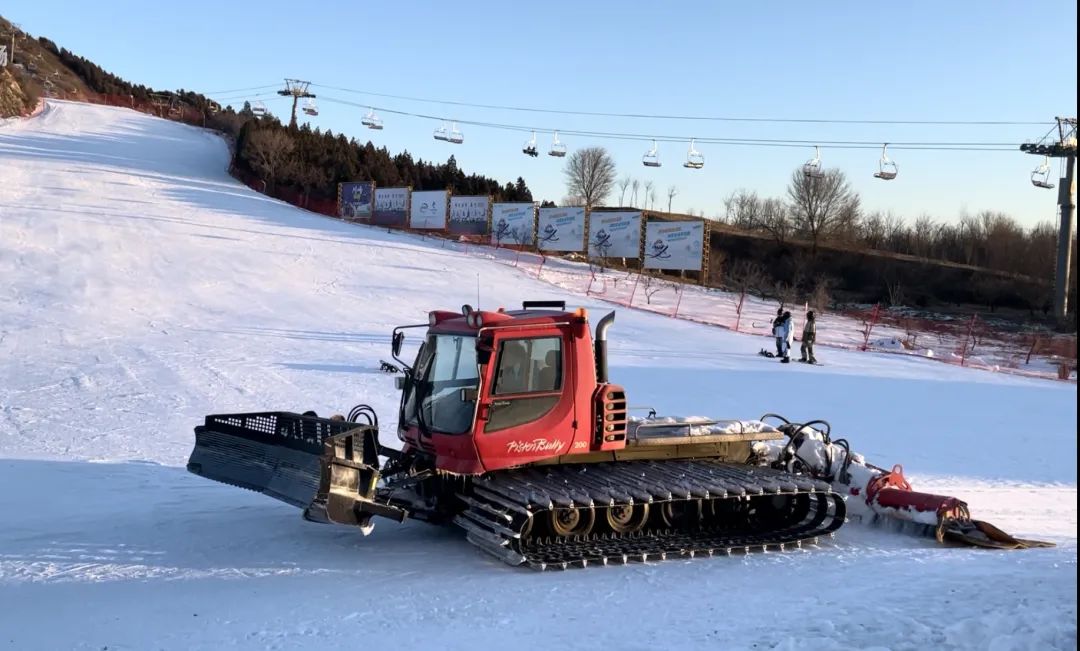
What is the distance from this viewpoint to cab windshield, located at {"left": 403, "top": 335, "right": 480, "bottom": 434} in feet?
27.7

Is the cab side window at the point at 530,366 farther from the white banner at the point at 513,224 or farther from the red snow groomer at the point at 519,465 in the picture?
the white banner at the point at 513,224

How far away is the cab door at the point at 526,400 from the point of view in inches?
326

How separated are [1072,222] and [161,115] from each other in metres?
70.9

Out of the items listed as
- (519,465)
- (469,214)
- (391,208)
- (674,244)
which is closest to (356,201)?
(391,208)

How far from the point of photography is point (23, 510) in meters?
9.04

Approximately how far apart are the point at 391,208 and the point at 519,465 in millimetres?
38991

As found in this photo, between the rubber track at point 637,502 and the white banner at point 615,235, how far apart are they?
3076 centimetres

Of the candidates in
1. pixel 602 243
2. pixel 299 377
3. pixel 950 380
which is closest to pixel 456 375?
pixel 299 377

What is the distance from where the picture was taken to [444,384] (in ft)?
28.6

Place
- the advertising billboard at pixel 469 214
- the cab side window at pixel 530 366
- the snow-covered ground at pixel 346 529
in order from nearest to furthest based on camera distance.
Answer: the snow-covered ground at pixel 346 529, the cab side window at pixel 530 366, the advertising billboard at pixel 469 214

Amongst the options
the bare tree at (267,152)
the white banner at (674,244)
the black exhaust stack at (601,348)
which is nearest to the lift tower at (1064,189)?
the white banner at (674,244)

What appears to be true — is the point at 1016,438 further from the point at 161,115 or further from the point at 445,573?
the point at 161,115

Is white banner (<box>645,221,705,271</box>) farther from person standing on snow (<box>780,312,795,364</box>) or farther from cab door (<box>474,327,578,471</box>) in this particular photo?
cab door (<box>474,327,578,471</box>)

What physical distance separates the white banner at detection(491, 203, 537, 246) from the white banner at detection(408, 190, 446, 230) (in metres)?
2.69
